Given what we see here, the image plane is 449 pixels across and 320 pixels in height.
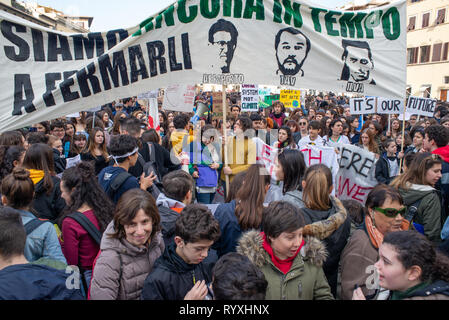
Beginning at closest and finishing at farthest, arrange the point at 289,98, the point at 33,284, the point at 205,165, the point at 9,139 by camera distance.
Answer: the point at 33,284, the point at 9,139, the point at 205,165, the point at 289,98

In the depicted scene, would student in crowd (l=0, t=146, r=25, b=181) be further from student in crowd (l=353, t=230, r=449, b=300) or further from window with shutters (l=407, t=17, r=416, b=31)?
window with shutters (l=407, t=17, r=416, b=31)

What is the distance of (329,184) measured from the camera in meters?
2.97

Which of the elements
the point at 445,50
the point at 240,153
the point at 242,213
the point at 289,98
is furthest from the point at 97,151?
the point at 445,50

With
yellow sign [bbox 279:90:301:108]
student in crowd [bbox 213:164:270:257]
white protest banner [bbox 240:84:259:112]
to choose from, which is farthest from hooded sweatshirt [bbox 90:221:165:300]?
yellow sign [bbox 279:90:301:108]

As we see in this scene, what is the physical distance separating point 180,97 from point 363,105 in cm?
499

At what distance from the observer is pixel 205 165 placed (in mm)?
5660

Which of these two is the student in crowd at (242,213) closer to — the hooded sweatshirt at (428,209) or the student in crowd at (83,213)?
the student in crowd at (83,213)

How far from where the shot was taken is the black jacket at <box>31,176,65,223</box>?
3.44 metres

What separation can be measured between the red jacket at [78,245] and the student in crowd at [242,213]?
1023 mm

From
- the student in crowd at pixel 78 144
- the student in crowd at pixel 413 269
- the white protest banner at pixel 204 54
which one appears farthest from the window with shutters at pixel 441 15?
the student in crowd at pixel 413 269

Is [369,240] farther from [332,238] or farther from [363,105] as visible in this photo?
[363,105]

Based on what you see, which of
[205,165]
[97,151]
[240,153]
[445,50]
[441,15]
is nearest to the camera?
[240,153]

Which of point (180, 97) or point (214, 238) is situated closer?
point (214, 238)

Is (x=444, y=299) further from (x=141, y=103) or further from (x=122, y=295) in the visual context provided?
(x=141, y=103)
